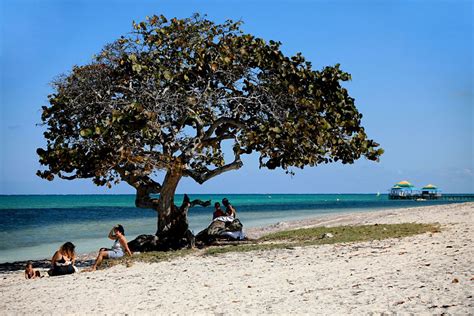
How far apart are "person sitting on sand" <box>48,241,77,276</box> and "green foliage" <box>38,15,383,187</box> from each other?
8.61ft

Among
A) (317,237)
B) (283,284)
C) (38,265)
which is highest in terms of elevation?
(317,237)

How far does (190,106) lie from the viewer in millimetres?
15867

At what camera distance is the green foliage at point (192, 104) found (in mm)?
15172

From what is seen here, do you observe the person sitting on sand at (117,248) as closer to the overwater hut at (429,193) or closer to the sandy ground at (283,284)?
the sandy ground at (283,284)

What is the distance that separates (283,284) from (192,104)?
7101 mm

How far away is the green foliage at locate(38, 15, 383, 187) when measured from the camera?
15172 mm

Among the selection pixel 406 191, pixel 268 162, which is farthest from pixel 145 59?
pixel 406 191

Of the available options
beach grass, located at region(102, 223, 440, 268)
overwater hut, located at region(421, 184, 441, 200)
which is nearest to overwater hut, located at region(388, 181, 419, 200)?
overwater hut, located at region(421, 184, 441, 200)

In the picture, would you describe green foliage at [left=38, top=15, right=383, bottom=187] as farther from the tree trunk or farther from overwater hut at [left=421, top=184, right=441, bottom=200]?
overwater hut at [left=421, top=184, right=441, bottom=200]

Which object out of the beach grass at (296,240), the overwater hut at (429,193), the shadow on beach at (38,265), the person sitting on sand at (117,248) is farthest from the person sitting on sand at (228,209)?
the overwater hut at (429,193)

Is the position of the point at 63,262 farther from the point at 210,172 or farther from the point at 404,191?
the point at 404,191

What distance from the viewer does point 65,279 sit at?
1241cm

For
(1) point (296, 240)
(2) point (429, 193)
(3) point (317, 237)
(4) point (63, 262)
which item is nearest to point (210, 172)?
(1) point (296, 240)

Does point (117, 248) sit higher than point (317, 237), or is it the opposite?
point (117, 248)
